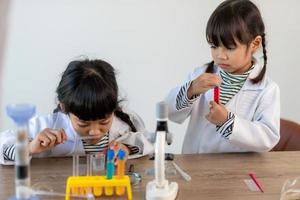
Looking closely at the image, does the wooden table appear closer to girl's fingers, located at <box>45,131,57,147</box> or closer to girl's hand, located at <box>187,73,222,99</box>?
girl's fingers, located at <box>45,131,57,147</box>

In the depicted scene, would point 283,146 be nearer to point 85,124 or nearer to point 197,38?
point 85,124

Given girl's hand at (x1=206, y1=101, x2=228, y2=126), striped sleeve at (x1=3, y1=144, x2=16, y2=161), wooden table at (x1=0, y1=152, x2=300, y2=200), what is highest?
girl's hand at (x1=206, y1=101, x2=228, y2=126)

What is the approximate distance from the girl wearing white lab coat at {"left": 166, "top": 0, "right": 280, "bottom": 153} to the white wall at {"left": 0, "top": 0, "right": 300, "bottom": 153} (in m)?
0.70

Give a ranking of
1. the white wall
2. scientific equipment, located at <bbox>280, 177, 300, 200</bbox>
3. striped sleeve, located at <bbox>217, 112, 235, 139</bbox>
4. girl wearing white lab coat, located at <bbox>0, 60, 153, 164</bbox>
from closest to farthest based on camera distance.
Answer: scientific equipment, located at <bbox>280, 177, 300, 200</bbox>, girl wearing white lab coat, located at <bbox>0, 60, 153, 164</bbox>, striped sleeve, located at <bbox>217, 112, 235, 139</bbox>, the white wall

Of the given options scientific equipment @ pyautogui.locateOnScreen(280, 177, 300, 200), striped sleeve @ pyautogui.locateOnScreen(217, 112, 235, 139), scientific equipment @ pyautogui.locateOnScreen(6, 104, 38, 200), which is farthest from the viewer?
striped sleeve @ pyautogui.locateOnScreen(217, 112, 235, 139)

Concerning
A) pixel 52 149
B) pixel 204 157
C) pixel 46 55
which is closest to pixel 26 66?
pixel 46 55

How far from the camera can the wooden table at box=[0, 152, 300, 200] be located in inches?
37.4

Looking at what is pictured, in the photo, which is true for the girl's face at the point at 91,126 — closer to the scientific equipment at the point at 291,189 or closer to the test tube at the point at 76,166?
the test tube at the point at 76,166

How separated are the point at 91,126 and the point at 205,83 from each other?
312 millimetres

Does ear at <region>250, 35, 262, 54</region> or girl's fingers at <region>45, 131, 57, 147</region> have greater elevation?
ear at <region>250, 35, 262, 54</region>

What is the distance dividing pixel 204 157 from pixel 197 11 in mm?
1073

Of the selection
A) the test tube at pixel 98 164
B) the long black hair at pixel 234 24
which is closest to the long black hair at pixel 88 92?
the test tube at pixel 98 164

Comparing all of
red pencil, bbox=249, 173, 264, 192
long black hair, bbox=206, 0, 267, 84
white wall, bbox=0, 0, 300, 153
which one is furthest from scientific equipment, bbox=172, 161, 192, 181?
white wall, bbox=0, 0, 300, 153

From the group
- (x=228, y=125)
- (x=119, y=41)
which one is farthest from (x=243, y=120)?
(x=119, y=41)
